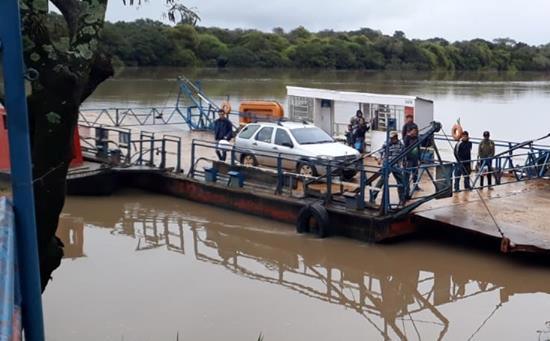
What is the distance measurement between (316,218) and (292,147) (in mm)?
3417

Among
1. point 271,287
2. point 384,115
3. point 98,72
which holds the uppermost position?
point 98,72

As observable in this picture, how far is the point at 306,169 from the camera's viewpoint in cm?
1537

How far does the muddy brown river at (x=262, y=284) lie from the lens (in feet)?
29.5

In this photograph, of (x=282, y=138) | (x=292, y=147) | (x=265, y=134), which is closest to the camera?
(x=292, y=147)

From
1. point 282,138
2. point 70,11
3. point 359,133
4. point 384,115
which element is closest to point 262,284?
point 282,138

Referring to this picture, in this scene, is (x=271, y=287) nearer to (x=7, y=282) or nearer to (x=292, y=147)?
(x=292, y=147)

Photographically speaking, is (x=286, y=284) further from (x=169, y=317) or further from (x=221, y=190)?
(x=221, y=190)

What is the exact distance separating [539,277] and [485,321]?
2075mm

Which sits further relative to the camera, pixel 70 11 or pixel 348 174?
pixel 348 174

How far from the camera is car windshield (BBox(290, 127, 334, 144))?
54.0ft

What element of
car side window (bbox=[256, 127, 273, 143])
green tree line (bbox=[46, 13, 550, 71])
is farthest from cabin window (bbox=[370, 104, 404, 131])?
green tree line (bbox=[46, 13, 550, 71])

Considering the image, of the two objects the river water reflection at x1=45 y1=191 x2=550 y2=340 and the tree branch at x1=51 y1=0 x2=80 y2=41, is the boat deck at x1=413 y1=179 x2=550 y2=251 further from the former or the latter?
the tree branch at x1=51 y1=0 x2=80 y2=41

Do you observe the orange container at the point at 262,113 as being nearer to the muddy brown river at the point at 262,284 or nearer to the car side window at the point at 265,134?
the car side window at the point at 265,134

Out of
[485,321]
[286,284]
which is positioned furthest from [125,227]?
[485,321]
